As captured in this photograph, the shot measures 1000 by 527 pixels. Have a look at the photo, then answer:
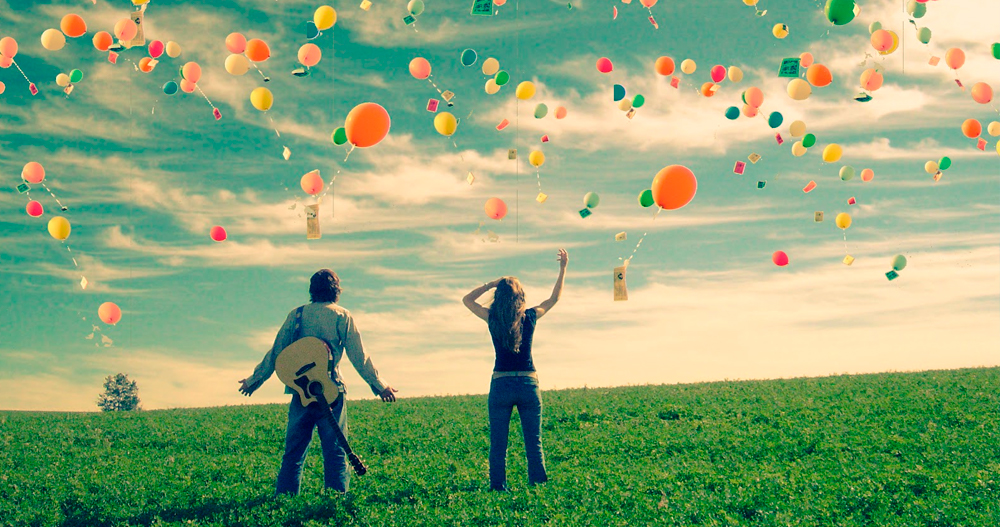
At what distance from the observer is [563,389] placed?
2914 centimetres

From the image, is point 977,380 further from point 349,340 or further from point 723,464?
point 349,340

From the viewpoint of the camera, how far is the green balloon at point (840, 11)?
42.6 feet

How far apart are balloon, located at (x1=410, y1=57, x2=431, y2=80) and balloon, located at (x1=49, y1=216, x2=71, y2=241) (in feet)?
26.6

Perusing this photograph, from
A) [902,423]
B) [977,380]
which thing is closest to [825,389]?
[977,380]

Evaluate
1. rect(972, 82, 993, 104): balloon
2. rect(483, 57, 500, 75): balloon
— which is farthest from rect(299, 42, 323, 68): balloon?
rect(972, 82, 993, 104): balloon

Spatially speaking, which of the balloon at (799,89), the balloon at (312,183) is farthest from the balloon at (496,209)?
the balloon at (799,89)

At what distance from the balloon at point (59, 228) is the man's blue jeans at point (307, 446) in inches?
390

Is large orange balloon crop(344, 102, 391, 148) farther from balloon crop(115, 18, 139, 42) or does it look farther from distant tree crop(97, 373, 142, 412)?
distant tree crop(97, 373, 142, 412)

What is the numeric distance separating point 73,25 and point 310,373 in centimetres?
1091

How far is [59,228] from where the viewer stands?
49.9ft

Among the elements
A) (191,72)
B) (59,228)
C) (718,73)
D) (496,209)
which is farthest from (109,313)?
(718,73)

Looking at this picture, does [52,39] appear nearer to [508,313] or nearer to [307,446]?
[307,446]

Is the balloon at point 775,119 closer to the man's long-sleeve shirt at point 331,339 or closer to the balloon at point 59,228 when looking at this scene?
the man's long-sleeve shirt at point 331,339

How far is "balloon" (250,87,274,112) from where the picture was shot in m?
13.7
